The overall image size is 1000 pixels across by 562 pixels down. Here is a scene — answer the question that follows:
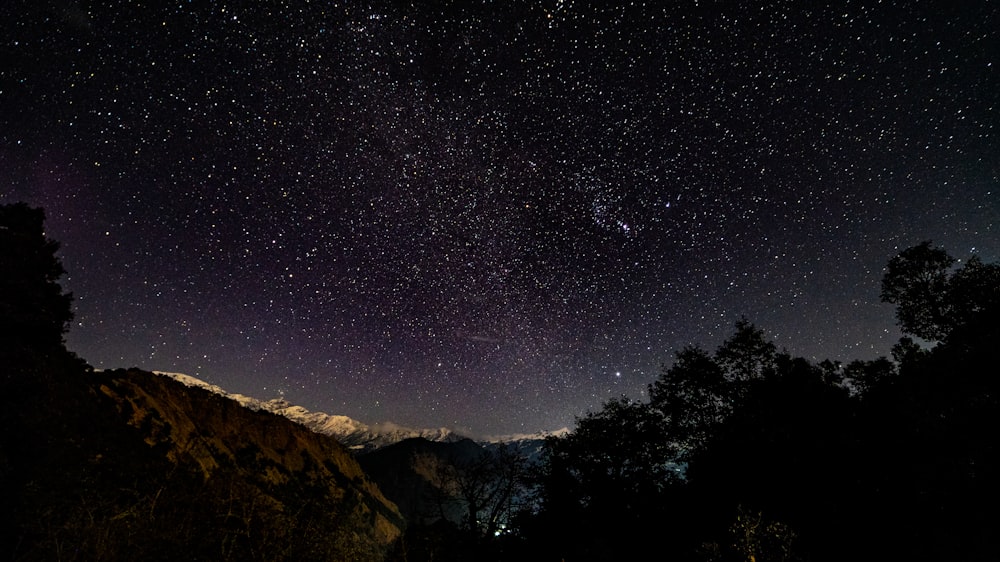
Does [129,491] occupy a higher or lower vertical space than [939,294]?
lower

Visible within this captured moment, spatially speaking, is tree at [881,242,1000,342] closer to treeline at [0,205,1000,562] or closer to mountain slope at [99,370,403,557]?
treeline at [0,205,1000,562]

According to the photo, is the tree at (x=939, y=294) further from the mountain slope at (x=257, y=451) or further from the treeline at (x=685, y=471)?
the mountain slope at (x=257, y=451)

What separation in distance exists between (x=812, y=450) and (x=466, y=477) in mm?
20748

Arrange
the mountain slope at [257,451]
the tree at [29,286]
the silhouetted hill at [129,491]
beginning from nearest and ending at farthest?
the silhouetted hill at [129,491]
the mountain slope at [257,451]
the tree at [29,286]

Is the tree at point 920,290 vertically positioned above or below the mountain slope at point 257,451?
above

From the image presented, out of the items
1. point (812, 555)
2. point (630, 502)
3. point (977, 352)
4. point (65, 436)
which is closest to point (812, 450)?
point (812, 555)

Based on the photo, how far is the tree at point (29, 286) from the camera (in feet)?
105

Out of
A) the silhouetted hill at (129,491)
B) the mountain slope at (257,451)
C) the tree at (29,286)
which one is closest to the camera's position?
the silhouetted hill at (129,491)

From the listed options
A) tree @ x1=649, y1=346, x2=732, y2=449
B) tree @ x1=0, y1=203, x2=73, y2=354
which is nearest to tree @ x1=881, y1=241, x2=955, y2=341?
tree @ x1=649, y1=346, x2=732, y2=449

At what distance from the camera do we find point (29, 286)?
111ft

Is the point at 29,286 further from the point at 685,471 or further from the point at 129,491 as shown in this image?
the point at 685,471

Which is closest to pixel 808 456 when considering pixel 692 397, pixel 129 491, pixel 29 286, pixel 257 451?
pixel 692 397

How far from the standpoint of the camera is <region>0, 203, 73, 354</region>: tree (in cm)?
3200

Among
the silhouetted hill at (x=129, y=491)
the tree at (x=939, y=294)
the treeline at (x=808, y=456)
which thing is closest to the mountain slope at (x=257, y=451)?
the silhouetted hill at (x=129, y=491)
